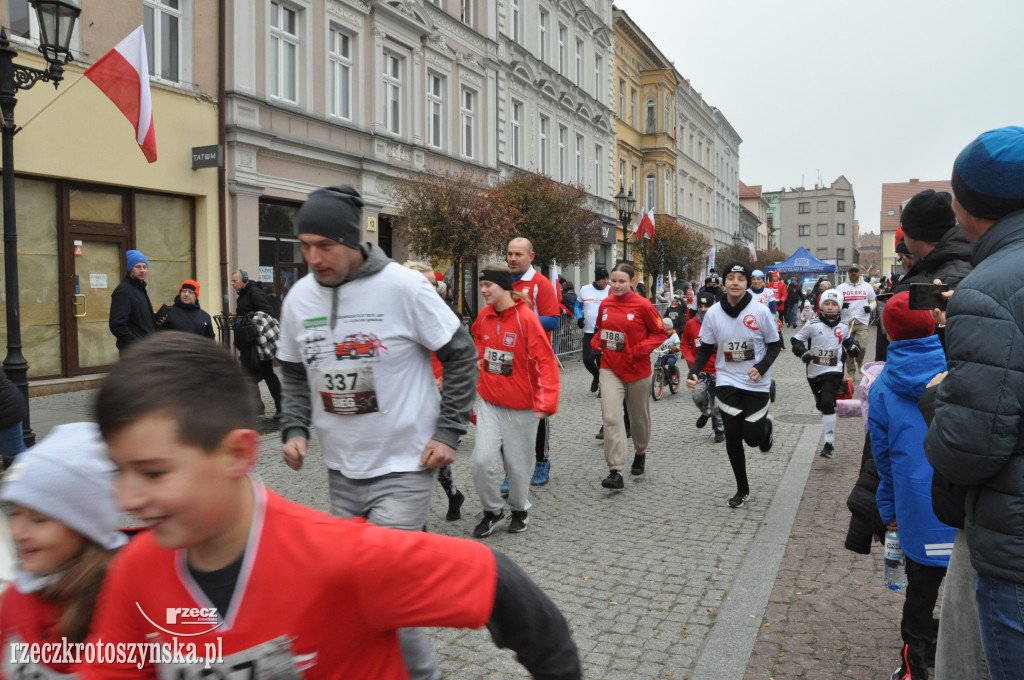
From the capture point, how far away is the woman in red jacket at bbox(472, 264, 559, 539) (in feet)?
19.1

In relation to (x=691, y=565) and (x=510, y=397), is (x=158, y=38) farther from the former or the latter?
(x=691, y=565)

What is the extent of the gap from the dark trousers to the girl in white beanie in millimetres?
2951

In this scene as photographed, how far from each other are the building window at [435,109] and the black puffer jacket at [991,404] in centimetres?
2165

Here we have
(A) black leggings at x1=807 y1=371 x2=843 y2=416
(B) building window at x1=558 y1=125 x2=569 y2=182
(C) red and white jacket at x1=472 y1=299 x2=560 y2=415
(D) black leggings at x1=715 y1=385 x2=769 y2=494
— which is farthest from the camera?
(B) building window at x1=558 y1=125 x2=569 y2=182

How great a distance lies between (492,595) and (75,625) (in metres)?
1.02

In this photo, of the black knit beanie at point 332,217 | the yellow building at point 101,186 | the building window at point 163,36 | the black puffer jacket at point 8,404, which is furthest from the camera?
the building window at point 163,36

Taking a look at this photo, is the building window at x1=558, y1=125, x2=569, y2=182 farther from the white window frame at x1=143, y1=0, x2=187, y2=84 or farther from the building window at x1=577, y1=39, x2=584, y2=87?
the white window frame at x1=143, y1=0, x2=187, y2=84

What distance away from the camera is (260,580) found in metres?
1.43

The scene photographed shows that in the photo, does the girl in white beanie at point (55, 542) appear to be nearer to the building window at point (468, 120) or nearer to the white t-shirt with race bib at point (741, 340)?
the white t-shirt with race bib at point (741, 340)

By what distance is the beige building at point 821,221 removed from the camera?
127 m

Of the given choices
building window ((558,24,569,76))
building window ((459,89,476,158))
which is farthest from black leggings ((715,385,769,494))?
building window ((558,24,569,76))

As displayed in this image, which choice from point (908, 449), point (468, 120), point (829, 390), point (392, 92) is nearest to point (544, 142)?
point (468, 120)

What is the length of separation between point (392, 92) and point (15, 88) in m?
13.7

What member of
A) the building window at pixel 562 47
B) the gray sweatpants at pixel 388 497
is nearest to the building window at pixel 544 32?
the building window at pixel 562 47
